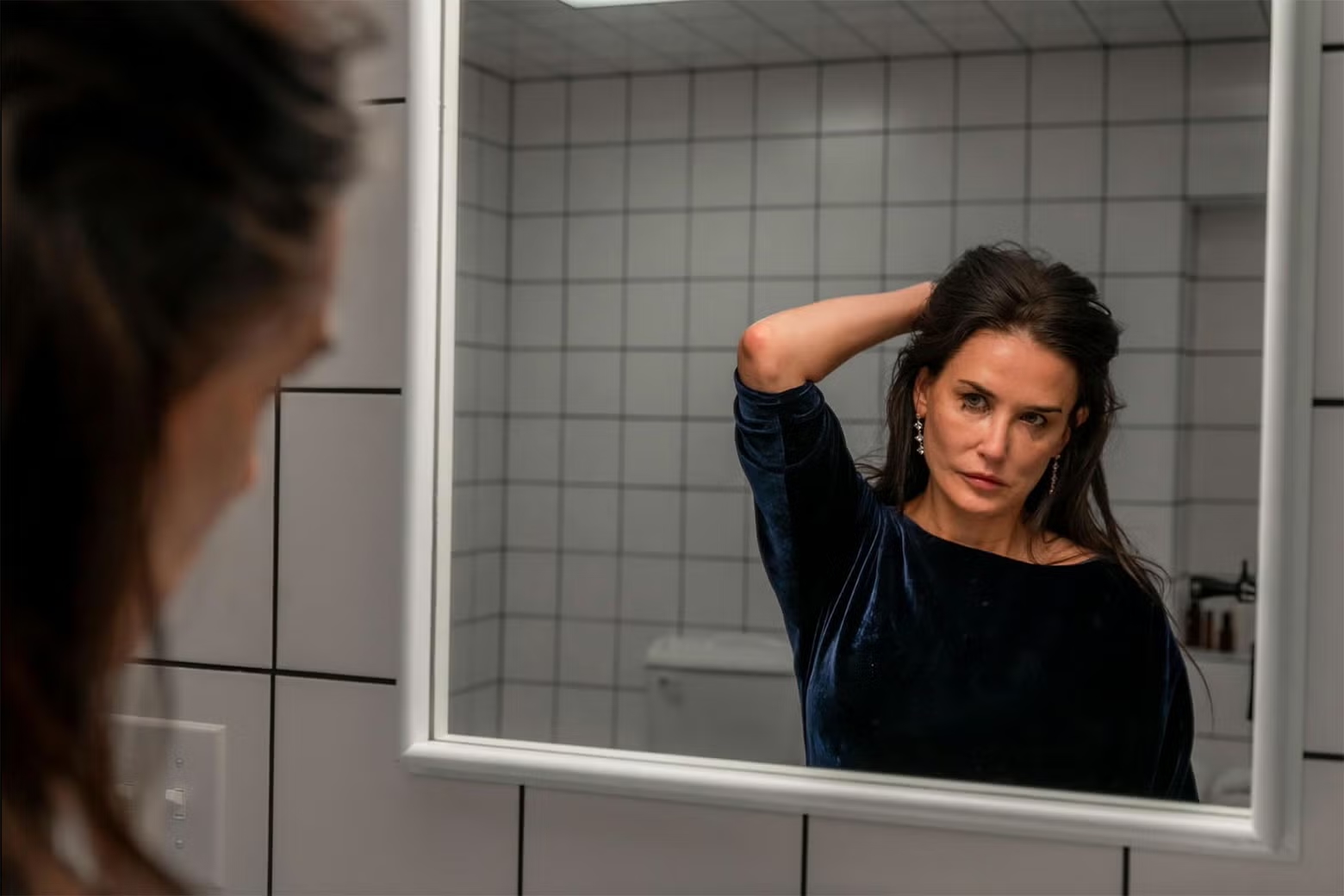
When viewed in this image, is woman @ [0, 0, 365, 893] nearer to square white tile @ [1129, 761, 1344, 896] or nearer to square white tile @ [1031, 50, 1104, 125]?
square white tile @ [1031, 50, 1104, 125]

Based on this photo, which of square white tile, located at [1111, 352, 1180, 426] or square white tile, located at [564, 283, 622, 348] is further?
square white tile, located at [564, 283, 622, 348]

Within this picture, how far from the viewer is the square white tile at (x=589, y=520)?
0.98 meters

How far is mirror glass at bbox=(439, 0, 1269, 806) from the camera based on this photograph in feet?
2.76

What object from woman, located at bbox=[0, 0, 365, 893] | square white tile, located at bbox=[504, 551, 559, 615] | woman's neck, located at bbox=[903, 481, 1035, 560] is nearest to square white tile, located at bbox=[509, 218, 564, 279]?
square white tile, located at bbox=[504, 551, 559, 615]

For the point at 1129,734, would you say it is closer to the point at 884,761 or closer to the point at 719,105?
the point at 884,761

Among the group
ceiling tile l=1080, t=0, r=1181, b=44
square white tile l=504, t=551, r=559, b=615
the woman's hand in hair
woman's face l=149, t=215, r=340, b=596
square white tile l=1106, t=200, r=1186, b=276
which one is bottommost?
square white tile l=504, t=551, r=559, b=615

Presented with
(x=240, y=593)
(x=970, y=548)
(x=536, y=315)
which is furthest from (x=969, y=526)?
(x=240, y=593)

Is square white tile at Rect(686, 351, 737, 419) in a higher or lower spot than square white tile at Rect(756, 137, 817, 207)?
lower

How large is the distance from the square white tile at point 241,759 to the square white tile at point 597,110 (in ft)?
1.60

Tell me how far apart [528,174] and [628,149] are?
0.26 feet

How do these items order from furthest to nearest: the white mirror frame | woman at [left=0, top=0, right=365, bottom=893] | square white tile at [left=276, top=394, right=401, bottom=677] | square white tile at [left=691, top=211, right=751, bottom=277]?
square white tile at [left=276, top=394, right=401, bottom=677] → square white tile at [left=691, top=211, right=751, bottom=277] → the white mirror frame → woman at [left=0, top=0, right=365, bottom=893]

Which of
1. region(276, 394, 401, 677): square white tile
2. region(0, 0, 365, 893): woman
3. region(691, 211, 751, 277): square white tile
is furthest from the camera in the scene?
region(276, 394, 401, 677): square white tile

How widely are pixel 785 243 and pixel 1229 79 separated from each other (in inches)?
11.4

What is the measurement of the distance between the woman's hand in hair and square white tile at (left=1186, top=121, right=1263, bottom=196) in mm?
176
